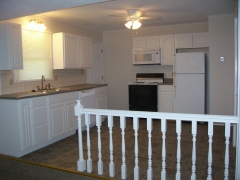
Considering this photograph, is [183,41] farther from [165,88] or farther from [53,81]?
[53,81]

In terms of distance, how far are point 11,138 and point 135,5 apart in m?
2.92

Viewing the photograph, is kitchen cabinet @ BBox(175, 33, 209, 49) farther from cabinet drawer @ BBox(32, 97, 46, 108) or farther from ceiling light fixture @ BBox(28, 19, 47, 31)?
cabinet drawer @ BBox(32, 97, 46, 108)

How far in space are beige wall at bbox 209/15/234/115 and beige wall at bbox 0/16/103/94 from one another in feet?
9.86

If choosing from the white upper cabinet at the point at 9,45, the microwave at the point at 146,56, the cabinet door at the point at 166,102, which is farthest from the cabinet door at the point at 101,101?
the white upper cabinet at the point at 9,45

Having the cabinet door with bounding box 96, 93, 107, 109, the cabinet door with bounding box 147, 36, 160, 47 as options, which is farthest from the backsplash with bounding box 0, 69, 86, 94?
Result: the cabinet door with bounding box 147, 36, 160, 47

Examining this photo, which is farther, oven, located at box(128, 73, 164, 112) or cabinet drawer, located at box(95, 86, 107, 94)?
oven, located at box(128, 73, 164, 112)

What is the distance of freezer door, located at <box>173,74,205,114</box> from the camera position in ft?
18.2

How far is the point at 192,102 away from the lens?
5.63 m

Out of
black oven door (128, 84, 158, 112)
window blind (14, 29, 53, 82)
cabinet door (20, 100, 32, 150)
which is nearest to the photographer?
cabinet door (20, 100, 32, 150)

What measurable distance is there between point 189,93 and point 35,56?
344 cm

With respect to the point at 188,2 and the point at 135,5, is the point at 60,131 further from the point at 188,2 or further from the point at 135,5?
the point at 188,2

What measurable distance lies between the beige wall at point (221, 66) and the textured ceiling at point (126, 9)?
1.06 ft

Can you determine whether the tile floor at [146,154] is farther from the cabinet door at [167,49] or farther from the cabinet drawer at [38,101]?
the cabinet door at [167,49]

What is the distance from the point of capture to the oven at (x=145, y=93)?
5.99 metres
